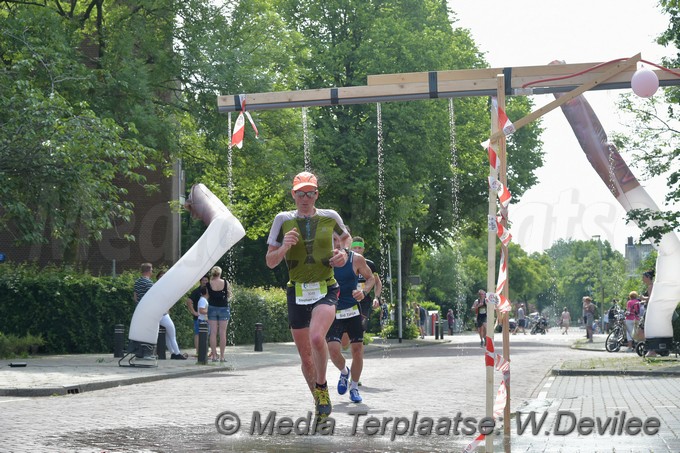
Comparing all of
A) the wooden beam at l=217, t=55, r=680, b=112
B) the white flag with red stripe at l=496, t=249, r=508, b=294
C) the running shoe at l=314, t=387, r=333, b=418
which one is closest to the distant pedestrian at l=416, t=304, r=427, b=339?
the running shoe at l=314, t=387, r=333, b=418

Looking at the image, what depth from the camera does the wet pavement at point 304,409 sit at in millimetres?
8492

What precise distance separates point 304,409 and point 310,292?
228 centimetres

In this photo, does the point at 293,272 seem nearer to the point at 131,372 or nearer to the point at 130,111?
the point at 131,372

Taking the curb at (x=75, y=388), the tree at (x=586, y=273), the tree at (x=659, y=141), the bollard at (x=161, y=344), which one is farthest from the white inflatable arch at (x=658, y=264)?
the tree at (x=586, y=273)

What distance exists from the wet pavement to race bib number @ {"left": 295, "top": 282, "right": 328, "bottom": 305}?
1139 millimetres

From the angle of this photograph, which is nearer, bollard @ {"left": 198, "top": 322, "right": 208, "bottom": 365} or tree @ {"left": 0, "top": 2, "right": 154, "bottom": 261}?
bollard @ {"left": 198, "top": 322, "right": 208, "bottom": 365}

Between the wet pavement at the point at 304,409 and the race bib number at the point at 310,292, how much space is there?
1139 millimetres

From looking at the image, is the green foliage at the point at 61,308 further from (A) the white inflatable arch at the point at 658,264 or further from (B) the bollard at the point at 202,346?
(A) the white inflatable arch at the point at 658,264

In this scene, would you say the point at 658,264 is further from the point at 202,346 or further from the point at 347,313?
the point at 347,313

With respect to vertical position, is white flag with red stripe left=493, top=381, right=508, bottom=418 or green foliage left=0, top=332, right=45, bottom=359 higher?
green foliage left=0, top=332, right=45, bottom=359

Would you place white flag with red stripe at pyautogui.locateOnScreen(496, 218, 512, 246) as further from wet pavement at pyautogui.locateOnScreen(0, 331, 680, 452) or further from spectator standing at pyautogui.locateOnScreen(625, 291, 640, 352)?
spectator standing at pyautogui.locateOnScreen(625, 291, 640, 352)

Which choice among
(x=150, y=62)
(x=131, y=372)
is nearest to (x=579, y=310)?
(x=150, y=62)

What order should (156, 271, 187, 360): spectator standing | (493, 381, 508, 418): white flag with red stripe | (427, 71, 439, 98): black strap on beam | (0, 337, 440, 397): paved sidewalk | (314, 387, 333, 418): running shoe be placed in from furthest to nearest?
(156, 271, 187, 360): spectator standing, (0, 337, 440, 397): paved sidewalk, (314, 387, 333, 418): running shoe, (427, 71, 439, 98): black strap on beam, (493, 381, 508, 418): white flag with red stripe

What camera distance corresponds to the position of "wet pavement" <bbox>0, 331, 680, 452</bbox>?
27.9ft
